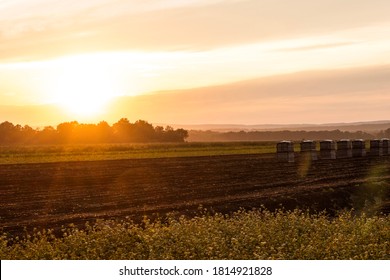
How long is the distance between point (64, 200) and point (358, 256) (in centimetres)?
1638

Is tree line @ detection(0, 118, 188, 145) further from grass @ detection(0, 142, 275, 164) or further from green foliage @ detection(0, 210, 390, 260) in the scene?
green foliage @ detection(0, 210, 390, 260)

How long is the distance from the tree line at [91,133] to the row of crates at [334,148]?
239ft

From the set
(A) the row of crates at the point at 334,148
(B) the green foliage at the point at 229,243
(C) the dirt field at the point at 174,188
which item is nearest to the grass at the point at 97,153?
(C) the dirt field at the point at 174,188

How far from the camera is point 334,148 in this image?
49.3m

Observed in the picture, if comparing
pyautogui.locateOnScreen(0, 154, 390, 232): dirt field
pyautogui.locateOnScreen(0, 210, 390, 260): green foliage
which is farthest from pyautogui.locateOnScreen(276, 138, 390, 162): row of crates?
pyautogui.locateOnScreen(0, 210, 390, 260): green foliage

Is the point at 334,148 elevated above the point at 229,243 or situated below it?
above

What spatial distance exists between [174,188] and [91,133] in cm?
9784

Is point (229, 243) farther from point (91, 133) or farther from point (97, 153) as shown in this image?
point (91, 133)

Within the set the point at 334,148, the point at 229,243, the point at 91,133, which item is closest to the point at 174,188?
the point at 229,243

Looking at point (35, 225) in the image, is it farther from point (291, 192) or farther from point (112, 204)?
point (291, 192)

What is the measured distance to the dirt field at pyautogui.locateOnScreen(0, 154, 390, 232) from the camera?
82.2 feet

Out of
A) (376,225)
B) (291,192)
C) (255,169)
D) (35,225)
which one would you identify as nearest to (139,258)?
(376,225)

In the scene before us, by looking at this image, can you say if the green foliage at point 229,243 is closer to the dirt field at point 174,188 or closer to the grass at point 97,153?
the dirt field at point 174,188

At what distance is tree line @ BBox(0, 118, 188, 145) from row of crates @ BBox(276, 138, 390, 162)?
72870 mm
